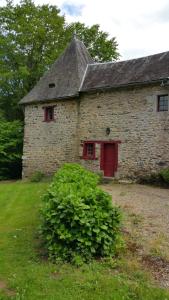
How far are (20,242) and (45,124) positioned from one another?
1392cm

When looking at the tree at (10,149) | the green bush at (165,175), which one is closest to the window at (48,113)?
the tree at (10,149)

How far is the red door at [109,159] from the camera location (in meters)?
18.4

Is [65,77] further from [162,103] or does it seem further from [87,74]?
[162,103]

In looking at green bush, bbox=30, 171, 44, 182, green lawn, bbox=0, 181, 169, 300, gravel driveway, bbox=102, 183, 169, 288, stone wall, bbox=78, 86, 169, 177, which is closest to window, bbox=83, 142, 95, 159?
stone wall, bbox=78, 86, 169, 177

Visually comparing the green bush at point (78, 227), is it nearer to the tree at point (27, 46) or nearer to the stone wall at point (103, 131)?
the stone wall at point (103, 131)

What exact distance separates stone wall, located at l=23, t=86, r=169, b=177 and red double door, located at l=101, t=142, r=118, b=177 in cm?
31

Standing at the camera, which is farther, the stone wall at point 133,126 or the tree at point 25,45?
the tree at point 25,45

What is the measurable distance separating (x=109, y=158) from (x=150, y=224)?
33.1 ft

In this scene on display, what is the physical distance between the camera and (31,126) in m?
21.9

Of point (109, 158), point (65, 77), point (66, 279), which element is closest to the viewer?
point (66, 279)

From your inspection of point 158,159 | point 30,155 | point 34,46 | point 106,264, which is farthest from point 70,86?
point 106,264

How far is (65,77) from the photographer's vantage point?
2117 centimetres

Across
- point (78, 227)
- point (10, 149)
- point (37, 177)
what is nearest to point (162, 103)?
point (37, 177)

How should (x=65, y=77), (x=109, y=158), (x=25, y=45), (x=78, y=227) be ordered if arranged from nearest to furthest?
(x=78, y=227) < (x=109, y=158) < (x=65, y=77) < (x=25, y=45)
